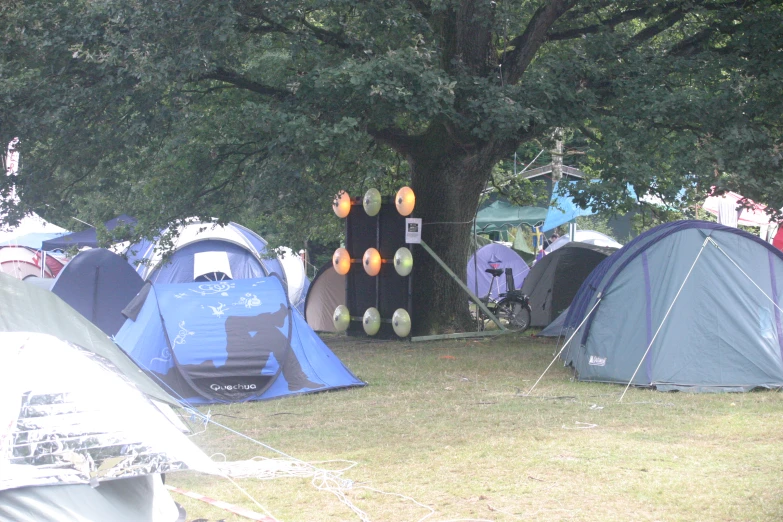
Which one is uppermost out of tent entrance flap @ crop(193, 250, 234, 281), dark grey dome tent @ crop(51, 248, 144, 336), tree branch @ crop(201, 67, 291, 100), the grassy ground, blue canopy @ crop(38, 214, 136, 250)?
tree branch @ crop(201, 67, 291, 100)

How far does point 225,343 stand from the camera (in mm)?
8078

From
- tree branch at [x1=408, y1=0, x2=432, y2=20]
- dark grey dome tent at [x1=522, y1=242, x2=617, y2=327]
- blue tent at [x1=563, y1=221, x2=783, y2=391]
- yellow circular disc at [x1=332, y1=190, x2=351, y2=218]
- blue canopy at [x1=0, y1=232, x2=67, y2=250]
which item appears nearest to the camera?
blue tent at [x1=563, y1=221, x2=783, y2=391]

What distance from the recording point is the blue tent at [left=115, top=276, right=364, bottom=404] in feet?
26.2

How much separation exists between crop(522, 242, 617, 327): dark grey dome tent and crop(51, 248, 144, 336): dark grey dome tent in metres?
6.56

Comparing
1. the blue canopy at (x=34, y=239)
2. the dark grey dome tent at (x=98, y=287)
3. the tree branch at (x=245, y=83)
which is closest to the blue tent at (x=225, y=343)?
the tree branch at (x=245, y=83)

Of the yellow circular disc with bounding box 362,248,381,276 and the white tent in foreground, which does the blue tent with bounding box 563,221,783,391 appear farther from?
the white tent in foreground

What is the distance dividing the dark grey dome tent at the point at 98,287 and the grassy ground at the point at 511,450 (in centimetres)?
439

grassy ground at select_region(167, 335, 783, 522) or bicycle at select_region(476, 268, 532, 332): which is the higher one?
bicycle at select_region(476, 268, 532, 332)

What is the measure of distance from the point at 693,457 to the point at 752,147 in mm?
4550

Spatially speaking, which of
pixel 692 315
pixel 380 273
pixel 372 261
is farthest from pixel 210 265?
pixel 692 315

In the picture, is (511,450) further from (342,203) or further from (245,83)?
(342,203)

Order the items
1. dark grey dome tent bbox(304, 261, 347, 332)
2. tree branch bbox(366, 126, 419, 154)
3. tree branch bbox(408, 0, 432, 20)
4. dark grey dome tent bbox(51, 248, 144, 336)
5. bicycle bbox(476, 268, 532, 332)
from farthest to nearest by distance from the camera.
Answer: dark grey dome tent bbox(304, 261, 347, 332), bicycle bbox(476, 268, 532, 332), tree branch bbox(366, 126, 419, 154), dark grey dome tent bbox(51, 248, 144, 336), tree branch bbox(408, 0, 432, 20)

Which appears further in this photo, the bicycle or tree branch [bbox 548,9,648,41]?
the bicycle

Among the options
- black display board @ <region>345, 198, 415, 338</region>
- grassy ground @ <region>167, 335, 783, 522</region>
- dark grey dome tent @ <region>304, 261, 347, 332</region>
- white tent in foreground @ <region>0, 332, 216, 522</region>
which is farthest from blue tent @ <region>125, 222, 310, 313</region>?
white tent in foreground @ <region>0, 332, 216, 522</region>
